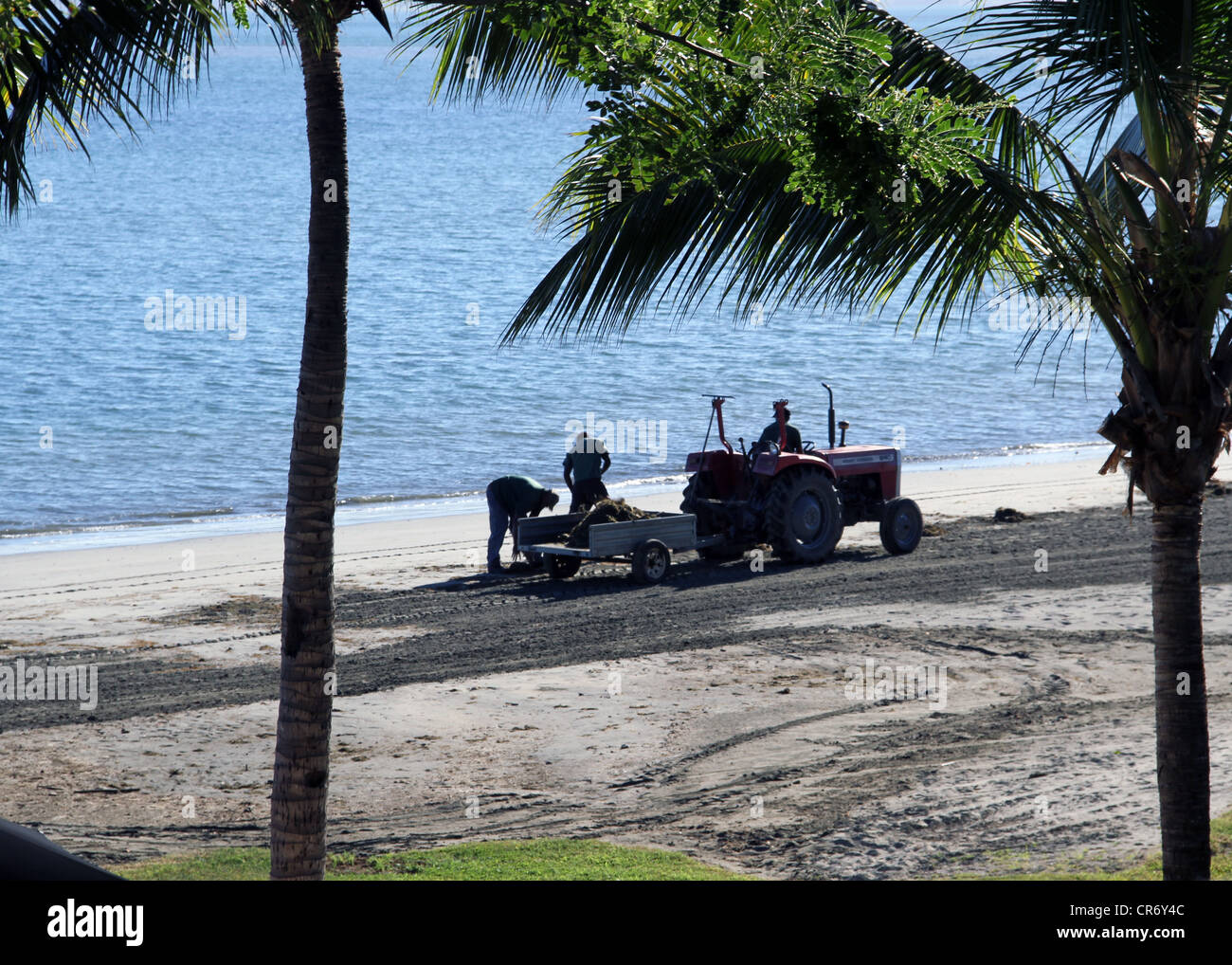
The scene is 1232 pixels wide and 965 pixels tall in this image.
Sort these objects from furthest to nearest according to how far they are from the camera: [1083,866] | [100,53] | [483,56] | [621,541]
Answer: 1. [621,541]
2. [1083,866]
3. [483,56]
4. [100,53]

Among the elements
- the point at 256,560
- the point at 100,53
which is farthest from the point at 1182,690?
the point at 256,560

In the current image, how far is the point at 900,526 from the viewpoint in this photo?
16.1m

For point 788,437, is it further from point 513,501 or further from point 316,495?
point 316,495

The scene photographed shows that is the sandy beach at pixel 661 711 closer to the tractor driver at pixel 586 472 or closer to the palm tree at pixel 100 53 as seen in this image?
the tractor driver at pixel 586 472

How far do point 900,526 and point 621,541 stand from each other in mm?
4093

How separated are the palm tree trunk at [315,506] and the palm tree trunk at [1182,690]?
335 centimetres

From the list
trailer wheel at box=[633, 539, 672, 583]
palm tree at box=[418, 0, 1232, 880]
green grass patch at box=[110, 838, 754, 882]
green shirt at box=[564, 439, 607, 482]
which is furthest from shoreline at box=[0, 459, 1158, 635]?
palm tree at box=[418, 0, 1232, 880]

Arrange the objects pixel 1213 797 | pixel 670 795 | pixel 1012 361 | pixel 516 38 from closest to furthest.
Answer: pixel 516 38 < pixel 1213 797 < pixel 670 795 < pixel 1012 361

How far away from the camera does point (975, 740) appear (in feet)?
29.3

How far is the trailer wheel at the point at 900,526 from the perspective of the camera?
15992 millimetres

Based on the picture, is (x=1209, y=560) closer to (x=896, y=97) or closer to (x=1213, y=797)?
(x=1213, y=797)

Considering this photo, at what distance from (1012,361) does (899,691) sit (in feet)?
143
